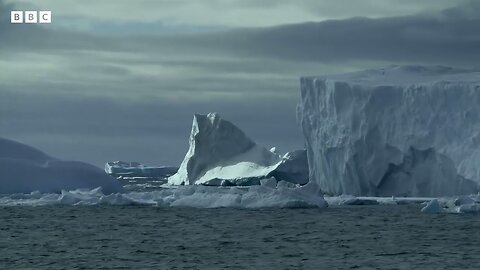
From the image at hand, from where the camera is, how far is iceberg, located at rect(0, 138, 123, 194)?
1684 inches

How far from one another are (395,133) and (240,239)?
17.5 meters

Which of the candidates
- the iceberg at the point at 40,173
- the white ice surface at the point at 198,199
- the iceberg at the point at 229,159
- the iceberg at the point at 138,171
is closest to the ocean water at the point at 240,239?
the white ice surface at the point at 198,199

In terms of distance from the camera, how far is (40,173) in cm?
4300

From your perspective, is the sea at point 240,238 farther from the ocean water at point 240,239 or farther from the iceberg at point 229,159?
the iceberg at point 229,159

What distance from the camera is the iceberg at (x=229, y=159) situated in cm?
6300

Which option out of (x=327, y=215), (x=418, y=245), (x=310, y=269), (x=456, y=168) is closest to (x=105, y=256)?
(x=310, y=269)

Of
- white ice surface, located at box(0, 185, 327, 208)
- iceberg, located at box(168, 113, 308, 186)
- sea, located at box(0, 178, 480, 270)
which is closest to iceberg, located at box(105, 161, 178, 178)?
iceberg, located at box(168, 113, 308, 186)

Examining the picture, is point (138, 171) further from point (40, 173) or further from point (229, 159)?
point (40, 173)

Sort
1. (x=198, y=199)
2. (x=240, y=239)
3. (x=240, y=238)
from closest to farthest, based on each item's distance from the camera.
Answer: (x=240, y=239)
(x=240, y=238)
(x=198, y=199)

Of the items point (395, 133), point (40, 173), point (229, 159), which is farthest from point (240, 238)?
point (229, 159)

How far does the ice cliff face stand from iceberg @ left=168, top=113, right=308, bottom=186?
15.9 meters

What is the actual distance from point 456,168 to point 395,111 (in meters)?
4.96

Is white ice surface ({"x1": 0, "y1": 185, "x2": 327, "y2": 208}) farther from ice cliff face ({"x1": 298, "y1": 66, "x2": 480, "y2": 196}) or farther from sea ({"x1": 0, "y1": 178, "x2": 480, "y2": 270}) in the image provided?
ice cliff face ({"x1": 298, "y1": 66, "x2": 480, "y2": 196})

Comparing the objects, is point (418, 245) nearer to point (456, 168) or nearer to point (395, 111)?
point (456, 168)
